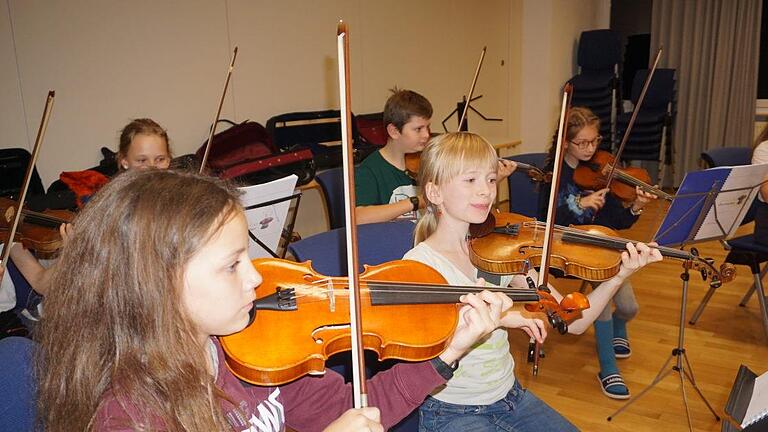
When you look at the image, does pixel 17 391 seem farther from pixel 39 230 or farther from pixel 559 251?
pixel 559 251

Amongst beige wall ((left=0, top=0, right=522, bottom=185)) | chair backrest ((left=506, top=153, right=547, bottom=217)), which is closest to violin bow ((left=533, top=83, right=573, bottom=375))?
chair backrest ((left=506, top=153, right=547, bottom=217))

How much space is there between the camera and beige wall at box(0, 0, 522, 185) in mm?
3016

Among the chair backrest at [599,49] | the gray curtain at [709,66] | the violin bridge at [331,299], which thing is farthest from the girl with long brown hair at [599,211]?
the gray curtain at [709,66]

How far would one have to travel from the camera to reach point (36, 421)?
0.90 m

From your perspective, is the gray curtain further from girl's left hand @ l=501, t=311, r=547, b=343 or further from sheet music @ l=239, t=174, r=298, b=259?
girl's left hand @ l=501, t=311, r=547, b=343

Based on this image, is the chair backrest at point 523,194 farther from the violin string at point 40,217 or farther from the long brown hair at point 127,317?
the long brown hair at point 127,317

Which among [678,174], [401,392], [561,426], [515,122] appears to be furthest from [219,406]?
[678,174]

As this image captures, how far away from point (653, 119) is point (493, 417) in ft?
17.8

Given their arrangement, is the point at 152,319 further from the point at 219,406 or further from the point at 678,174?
the point at 678,174

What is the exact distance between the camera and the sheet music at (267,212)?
2029mm

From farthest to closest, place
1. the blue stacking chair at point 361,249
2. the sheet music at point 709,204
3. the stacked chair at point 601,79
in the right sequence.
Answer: the stacked chair at point 601,79 → the sheet music at point 709,204 → the blue stacking chair at point 361,249

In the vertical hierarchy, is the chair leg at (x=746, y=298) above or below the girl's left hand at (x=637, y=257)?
below

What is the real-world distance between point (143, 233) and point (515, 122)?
20.7ft

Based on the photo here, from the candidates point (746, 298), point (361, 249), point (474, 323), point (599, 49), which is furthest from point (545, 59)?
point (474, 323)
